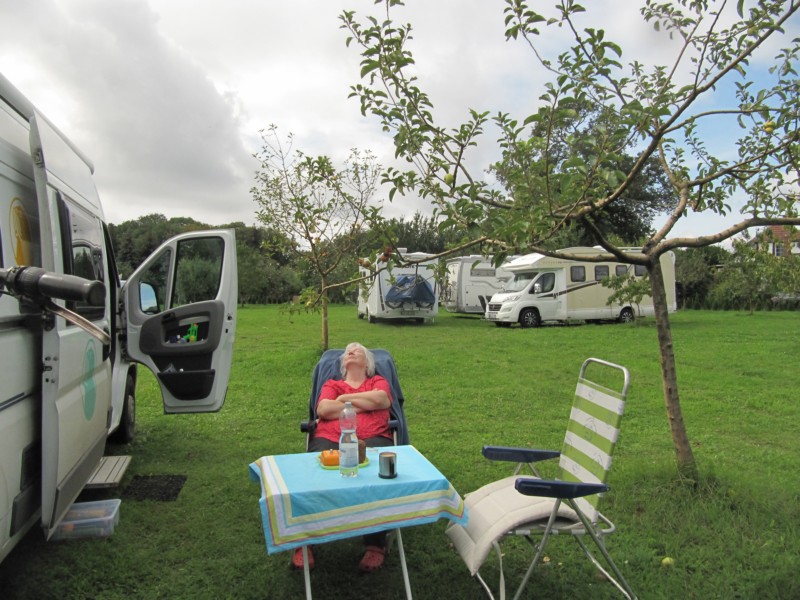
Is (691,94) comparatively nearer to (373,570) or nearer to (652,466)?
(652,466)

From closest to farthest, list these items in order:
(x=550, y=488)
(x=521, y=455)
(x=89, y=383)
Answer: (x=550, y=488), (x=521, y=455), (x=89, y=383)

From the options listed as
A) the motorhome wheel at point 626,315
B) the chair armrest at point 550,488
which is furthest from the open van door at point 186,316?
the motorhome wheel at point 626,315

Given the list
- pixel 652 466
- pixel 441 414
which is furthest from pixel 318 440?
pixel 441 414

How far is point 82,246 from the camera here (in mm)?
3936

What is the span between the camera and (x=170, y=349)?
4.91 meters

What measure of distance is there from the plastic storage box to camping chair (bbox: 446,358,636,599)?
2.12m

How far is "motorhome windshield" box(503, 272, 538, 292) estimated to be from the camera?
1928 centimetres

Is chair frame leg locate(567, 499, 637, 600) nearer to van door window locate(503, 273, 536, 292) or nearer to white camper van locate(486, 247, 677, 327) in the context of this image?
white camper van locate(486, 247, 677, 327)

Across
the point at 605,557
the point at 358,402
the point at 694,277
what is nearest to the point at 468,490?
the point at 358,402

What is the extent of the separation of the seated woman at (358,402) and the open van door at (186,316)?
1144 mm

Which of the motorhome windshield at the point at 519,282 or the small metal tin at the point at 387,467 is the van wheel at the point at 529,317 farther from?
the small metal tin at the point at 387,467

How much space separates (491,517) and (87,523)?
247 cm

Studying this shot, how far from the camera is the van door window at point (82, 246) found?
3387mm

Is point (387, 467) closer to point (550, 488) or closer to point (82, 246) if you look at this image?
point (550, 488)
